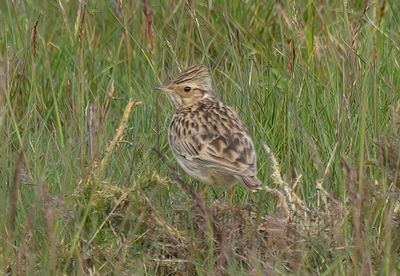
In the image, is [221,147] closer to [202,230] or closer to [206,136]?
[206,136]

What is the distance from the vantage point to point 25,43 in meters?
7.25

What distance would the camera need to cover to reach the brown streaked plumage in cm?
558

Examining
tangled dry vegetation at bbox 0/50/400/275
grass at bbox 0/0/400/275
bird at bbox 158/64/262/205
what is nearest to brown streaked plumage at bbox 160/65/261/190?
bird at bbox 158/64/262/205

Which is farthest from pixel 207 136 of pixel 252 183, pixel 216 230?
pixel 216 230

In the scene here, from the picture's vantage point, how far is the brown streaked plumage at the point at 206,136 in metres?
5.58

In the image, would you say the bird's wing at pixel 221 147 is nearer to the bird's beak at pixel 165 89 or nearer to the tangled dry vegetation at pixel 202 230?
the tangled dry vegetation at pixel 202 230

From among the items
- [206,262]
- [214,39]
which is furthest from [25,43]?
[206,262]

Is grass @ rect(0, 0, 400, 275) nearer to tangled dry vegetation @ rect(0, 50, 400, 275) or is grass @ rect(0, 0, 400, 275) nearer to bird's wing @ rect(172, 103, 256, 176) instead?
tangled dry vegetation @ rect(0, 50, 400, 275)

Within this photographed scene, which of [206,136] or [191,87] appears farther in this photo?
[191,87]

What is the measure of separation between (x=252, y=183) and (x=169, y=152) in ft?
4.10

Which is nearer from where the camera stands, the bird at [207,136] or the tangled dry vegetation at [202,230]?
the tangled dry vegetation at [202,230]

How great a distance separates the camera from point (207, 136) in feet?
19.6

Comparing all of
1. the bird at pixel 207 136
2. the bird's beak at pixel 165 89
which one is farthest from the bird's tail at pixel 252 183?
the bird's beak at pixel 165 89

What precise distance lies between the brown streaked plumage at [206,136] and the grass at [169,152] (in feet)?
0.34
